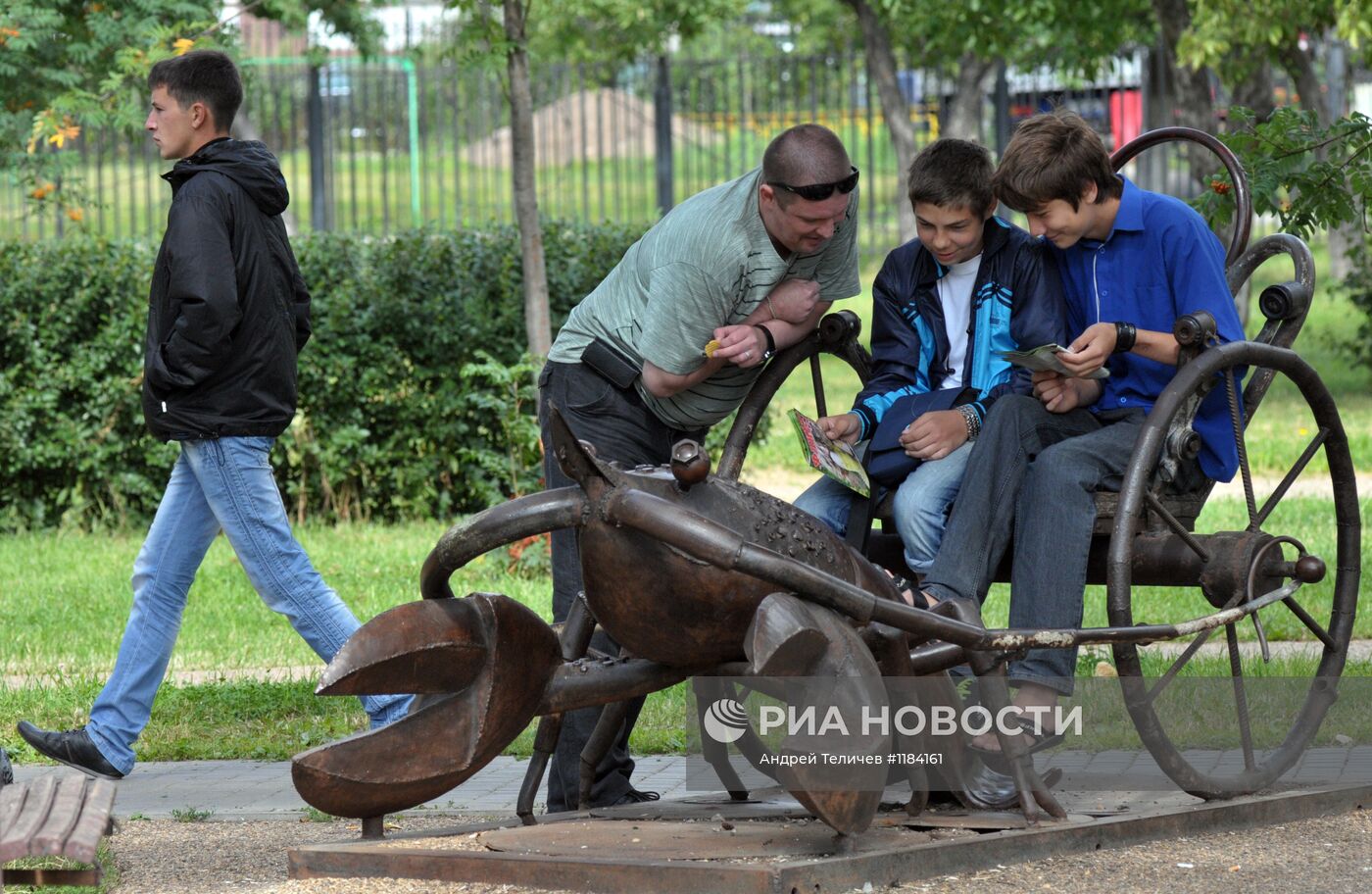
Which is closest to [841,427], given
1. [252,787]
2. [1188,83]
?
[252,787]

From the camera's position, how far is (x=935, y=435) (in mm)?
4094

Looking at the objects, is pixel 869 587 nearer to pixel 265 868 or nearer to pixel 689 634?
pixel 689 634

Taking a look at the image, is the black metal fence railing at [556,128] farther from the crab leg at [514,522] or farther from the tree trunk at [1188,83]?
the crab leg at [514,522]

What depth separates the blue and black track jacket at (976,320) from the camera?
4.14 m

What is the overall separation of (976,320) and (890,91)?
13195 mm

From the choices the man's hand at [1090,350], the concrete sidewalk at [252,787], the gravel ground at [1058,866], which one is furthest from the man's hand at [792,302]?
the gravel ground at [1058,866]

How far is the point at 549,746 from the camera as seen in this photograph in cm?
383

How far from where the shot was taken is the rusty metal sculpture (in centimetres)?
322

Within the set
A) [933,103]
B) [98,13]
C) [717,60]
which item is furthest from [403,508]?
[933,103]

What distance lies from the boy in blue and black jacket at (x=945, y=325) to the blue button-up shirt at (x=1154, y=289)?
0.11 meters

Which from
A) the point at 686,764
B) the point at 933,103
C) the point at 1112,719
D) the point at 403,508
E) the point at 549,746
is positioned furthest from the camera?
the point at 933,103

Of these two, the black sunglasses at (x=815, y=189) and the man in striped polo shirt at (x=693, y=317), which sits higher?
the black sunglasses at (x=815, y=189)

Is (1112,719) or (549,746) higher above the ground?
(549,746)

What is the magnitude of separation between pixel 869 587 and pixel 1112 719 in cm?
229
